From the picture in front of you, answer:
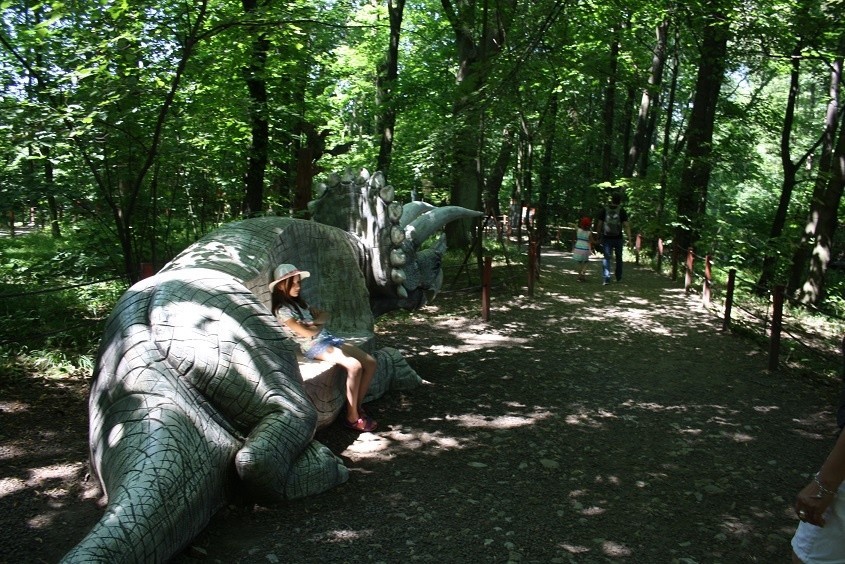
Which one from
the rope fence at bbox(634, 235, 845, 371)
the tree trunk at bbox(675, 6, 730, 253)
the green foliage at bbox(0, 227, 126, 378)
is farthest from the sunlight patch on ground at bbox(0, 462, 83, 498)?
the tree trunk at bbox(675, 6, 730, 253)

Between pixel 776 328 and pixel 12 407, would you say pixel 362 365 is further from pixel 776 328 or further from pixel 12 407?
pixel 776 328

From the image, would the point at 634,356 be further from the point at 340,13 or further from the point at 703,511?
the point at 340,13

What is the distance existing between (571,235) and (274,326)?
72.8 feet

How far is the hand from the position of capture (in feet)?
7.92

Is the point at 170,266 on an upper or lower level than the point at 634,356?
upper

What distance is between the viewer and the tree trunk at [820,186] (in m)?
12.8

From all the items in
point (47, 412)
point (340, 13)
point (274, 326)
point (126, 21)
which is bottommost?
point (47, 412)

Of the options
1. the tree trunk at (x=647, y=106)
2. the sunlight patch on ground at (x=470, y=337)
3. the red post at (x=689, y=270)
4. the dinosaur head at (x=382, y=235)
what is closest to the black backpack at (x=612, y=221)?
the red post at (x=689, y=270)

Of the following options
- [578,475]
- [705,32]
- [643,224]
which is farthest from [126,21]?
[643,224]

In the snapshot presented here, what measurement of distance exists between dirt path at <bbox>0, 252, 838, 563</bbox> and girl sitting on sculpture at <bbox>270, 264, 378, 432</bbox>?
0.33m

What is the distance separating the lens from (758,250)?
13938mm

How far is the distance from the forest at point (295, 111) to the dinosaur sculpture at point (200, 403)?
2.23 metres

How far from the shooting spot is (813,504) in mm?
2436

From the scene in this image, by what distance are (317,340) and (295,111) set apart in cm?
666
